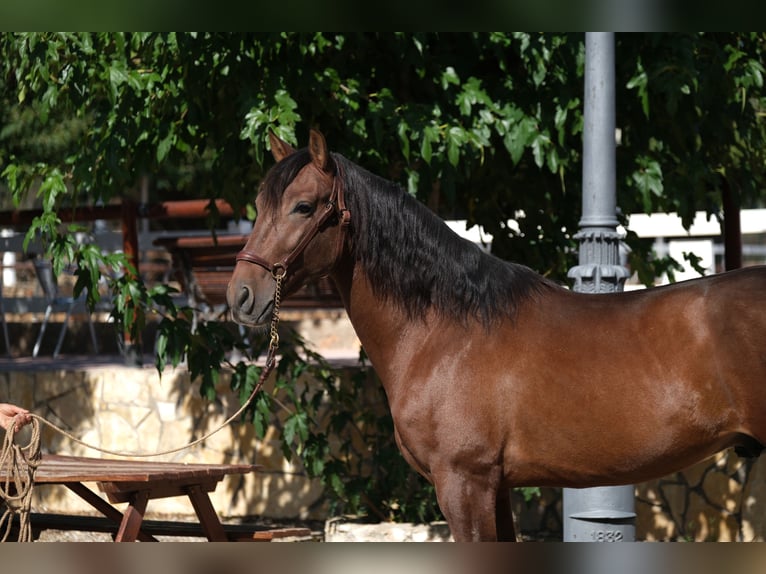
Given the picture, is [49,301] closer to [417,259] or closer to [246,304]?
[246,304]

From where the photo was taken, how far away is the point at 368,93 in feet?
17.2

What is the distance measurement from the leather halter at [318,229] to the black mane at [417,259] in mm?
32

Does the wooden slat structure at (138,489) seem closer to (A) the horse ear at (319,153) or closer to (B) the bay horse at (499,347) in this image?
(B) the bay horse at (499,347)

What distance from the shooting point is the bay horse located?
9.30ft

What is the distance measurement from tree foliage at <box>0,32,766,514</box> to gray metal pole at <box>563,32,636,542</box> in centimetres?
61

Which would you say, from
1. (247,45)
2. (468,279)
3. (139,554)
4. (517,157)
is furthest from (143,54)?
(139,554)

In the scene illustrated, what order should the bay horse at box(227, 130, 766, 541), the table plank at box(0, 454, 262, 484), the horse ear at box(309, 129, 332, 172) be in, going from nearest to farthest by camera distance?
the bay horse at box(227, 130, 766, 541)
the horse ear at box(309, 129, 332, 172)
the table plank at box(0, 454, 262, 484)

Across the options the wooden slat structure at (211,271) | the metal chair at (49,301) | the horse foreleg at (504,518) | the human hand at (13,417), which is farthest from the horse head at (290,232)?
the metal chair at (49,301)

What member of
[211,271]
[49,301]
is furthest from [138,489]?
[49,301]

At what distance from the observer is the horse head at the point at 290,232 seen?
9.94ft

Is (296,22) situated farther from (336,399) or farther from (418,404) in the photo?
(336,399)

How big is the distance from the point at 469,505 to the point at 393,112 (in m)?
2.46

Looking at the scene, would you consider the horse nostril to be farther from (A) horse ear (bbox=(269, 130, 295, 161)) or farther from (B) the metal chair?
(B) the metal chair

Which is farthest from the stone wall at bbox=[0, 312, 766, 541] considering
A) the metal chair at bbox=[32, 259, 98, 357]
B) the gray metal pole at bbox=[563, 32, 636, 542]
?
the gray metal pole at bbox=[563, 32, 636, 542]
